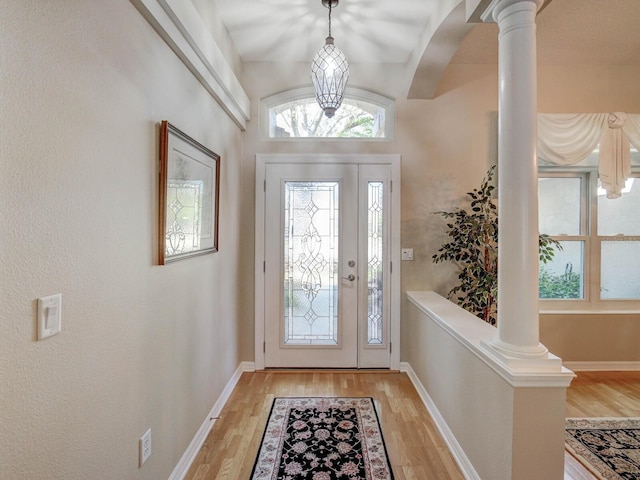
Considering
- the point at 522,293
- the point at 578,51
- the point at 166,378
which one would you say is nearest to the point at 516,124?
the point at 522,293

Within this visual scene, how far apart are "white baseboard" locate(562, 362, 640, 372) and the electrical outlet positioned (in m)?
3.64

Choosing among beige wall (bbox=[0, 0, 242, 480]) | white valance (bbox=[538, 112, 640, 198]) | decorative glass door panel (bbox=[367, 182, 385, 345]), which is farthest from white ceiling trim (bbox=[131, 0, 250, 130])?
white valance (bbox=[538, 112, 640, 198])

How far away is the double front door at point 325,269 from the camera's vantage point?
339 cm

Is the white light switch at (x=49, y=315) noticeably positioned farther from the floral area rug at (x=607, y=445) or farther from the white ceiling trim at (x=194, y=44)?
the floral area rug at (x=607, y=445)

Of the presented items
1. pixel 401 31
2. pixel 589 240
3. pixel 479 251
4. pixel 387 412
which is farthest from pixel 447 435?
pixel 401 31

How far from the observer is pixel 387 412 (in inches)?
104

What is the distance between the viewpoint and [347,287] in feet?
11.2

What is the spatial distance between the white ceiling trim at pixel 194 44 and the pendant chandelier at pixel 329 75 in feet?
2.20

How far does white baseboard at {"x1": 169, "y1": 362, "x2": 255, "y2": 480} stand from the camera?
192cm

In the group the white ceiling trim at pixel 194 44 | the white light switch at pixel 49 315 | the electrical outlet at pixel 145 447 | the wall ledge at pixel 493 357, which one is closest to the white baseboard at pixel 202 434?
the electrical outlet at pixel 145 447

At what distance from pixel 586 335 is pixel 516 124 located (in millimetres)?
2868

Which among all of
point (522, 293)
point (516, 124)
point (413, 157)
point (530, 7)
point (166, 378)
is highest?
point (530, 7)

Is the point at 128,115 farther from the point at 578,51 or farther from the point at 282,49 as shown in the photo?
the point at 578,51

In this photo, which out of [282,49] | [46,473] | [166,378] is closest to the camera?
[46,473]
